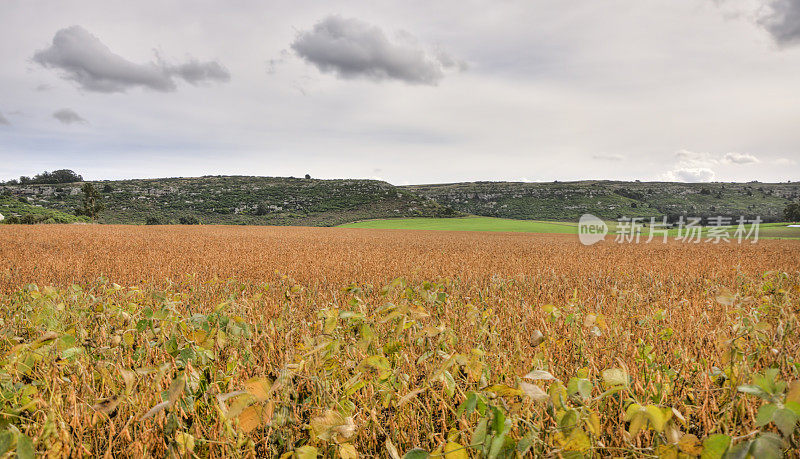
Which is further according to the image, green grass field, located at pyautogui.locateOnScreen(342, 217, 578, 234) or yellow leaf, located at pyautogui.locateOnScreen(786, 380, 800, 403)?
green grass field, located at pyautogui.locateOnScreen(342, 217, 578, 234)

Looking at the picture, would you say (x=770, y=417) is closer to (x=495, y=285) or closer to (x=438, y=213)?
(x=495, y=285)

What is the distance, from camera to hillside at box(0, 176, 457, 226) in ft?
203

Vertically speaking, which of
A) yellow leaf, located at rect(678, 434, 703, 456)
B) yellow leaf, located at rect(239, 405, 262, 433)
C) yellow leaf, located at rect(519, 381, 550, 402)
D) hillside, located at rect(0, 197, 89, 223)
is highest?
yellow leaf, located at rect(519, 381, 550, 402)

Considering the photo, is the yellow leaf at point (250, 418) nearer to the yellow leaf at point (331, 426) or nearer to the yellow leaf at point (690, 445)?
the yellow leaf at point (331, 426)

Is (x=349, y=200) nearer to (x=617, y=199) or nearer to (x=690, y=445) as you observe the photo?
(x=617, y=199)

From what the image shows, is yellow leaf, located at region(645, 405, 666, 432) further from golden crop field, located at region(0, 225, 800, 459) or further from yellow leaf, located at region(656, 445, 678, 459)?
yellow leaf, located at region(656, 445, 678, 459)

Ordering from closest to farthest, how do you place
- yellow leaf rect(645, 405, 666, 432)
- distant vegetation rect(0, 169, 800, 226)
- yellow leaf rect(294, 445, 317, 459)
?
yellow leaf rect(645, 405, 666, 432)
yellow leaf rect(294, 445, 317, 459)
distant vegetation rect(0, 169, 800, 226)

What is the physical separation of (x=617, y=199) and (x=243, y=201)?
86385mm

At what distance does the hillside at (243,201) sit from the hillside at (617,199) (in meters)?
27.2

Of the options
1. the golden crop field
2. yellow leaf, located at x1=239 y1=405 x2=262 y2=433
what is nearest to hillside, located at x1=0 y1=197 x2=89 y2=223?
the golden crop field

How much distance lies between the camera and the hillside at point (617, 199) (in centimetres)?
8100

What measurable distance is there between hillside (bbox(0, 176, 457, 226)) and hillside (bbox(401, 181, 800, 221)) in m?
27.2

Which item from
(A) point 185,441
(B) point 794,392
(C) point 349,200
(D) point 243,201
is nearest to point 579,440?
(B) point 794,392

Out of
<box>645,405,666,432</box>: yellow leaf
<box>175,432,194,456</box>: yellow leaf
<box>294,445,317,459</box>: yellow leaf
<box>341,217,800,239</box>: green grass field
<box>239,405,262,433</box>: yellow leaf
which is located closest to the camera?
<box>645,405,666,432</box>: yellow leaf
